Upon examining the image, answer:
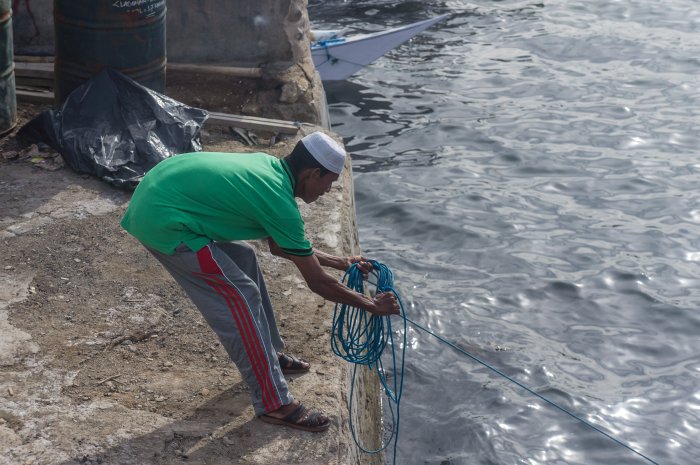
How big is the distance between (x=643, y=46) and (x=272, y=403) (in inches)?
537

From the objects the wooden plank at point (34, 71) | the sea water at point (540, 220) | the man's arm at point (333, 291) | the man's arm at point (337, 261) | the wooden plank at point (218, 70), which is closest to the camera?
the man's arm at point (333, 291)

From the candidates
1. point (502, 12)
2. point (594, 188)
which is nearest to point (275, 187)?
point (594, 188)

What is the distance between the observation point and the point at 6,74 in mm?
7836

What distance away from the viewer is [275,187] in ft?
14.2

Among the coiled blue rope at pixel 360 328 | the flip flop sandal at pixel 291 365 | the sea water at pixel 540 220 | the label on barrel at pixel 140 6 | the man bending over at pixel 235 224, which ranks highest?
the label on barrel at pixel 140 6

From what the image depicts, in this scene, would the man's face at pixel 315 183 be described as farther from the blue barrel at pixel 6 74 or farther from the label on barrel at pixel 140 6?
the blue barrel at pixel 6 74

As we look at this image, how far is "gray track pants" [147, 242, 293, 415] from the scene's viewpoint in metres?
4.43

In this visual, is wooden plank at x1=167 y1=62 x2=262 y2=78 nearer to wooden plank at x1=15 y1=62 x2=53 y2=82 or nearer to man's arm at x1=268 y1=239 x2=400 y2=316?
wooden plank at x1=15 y1=62 x2=53 y2=82

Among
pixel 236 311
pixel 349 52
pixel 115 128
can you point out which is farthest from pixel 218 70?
pixel 349 52

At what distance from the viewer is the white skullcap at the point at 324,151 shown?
14.4 feet

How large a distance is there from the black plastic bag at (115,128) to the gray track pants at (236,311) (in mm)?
3055

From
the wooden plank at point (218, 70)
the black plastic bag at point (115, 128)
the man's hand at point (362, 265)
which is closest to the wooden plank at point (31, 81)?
the wooden plank at point (218, 70)

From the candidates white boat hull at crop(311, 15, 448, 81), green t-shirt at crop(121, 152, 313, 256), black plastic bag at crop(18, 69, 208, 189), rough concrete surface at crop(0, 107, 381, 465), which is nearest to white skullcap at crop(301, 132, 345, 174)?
green t-shirt at crop(121, 152, 313, 256)

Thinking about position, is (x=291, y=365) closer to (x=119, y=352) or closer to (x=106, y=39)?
(x=119, y=352)
